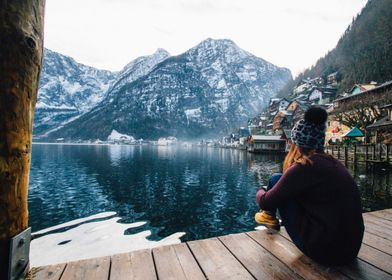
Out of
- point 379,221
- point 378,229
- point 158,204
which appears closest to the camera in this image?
point 378,229

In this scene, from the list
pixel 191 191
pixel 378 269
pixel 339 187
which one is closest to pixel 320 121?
pixel 339 187

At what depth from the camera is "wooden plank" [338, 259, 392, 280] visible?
255cm

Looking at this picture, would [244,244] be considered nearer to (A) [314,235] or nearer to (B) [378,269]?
(A) [314,235]

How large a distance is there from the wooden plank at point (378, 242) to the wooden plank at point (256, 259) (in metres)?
1.77

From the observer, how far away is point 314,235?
2.58 meters

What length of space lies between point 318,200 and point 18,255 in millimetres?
3128

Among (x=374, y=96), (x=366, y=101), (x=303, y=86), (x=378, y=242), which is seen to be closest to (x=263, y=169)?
(x=366, y=101)

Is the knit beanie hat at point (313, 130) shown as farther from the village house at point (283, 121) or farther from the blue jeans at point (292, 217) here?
the village house at point (283, 121)

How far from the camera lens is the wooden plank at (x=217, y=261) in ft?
8.71

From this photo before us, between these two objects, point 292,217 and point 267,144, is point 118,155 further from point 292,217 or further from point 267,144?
point 292,217

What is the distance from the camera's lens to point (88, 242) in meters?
9.36

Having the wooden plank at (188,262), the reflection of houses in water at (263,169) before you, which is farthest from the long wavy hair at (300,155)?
the reflection of houses in water at (263,169)

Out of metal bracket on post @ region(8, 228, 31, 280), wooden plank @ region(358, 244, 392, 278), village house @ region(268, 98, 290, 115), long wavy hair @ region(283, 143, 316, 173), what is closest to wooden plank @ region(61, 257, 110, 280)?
metal bracket on post @ region(8, 228, 31, 280)

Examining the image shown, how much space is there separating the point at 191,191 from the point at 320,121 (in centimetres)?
1749
